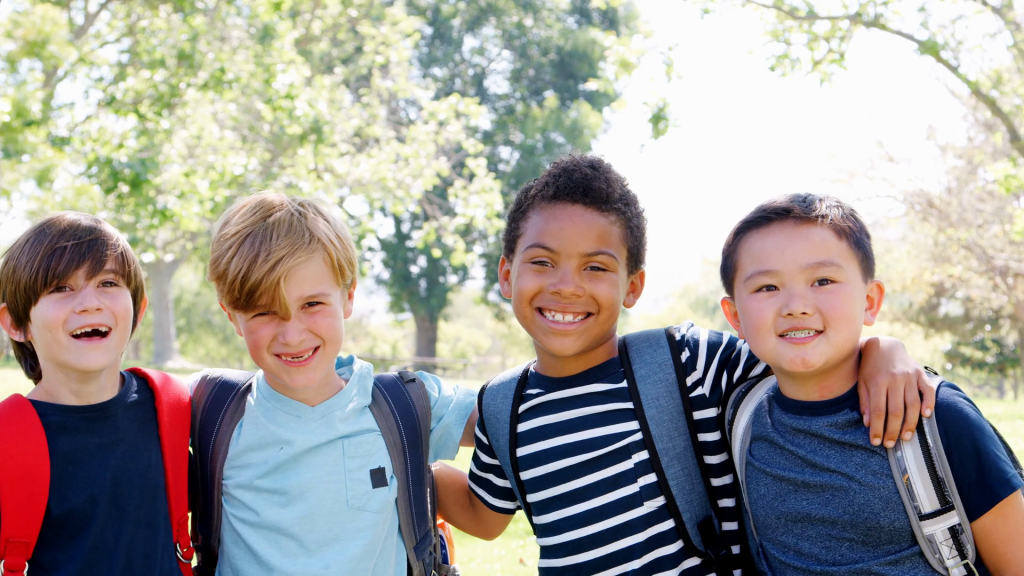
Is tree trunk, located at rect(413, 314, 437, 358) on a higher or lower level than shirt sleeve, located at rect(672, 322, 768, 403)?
higher

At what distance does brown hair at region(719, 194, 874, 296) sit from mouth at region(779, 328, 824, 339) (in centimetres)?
22

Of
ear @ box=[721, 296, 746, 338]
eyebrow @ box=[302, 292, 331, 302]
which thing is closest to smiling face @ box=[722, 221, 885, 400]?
ear @ box=[721, 296, 746, 338]

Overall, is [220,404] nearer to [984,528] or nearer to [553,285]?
[553,285]

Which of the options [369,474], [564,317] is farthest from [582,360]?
[369,474]

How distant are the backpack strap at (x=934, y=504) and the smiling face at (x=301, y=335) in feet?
4.77

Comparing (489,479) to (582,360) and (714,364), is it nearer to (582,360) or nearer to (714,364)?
(582,360)

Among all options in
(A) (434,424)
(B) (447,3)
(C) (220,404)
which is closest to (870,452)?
(A) (434,424)

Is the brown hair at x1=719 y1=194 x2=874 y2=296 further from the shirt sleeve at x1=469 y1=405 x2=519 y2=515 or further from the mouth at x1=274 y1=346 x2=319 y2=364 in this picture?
the mouth at x1=274 y1=346 x2=319 y2=364

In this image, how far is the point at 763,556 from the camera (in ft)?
6.44

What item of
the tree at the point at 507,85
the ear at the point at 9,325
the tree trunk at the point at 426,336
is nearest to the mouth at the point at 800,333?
the ear at the point at 9,325

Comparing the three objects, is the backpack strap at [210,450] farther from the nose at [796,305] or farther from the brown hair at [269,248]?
the nose at [796,305]

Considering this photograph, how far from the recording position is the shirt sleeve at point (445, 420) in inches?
92.8

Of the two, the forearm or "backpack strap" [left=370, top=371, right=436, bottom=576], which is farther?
the forearm

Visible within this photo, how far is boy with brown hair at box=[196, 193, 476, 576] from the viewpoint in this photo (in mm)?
2098
